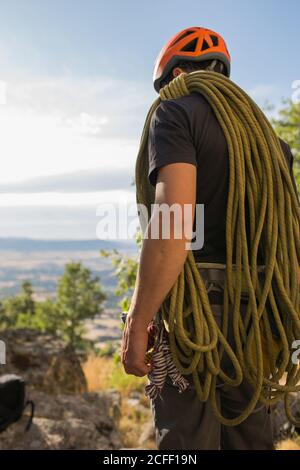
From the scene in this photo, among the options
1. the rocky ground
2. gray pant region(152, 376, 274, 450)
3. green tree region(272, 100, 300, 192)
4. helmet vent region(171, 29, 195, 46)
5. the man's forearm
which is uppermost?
green tree region(272, 100, 300, 192)

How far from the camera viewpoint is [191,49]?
231 cm

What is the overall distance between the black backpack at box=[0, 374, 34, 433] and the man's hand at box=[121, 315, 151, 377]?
2.91m

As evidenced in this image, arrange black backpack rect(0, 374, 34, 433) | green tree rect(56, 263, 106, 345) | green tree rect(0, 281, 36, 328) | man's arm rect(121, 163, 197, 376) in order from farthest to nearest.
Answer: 1. green tree rect(56, 263, 106, 345)
2. green tree rect(0, 281, 36, 328)
3. black backpack rect(0, 374, 34, 433)
4. man's arm rect(121, 163, 197, 376)

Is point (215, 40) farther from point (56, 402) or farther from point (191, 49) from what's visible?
point (56, 402)

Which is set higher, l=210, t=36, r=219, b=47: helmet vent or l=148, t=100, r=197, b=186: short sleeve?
l=210, t=36, r=219, b=47: helmet vent

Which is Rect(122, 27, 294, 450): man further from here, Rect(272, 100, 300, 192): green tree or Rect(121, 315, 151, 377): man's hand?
Rect(272, 100, 300, 192): green tree

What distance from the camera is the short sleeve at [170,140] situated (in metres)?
1.93

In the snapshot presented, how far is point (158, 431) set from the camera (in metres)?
2.13

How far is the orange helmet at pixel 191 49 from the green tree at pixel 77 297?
1480 inches

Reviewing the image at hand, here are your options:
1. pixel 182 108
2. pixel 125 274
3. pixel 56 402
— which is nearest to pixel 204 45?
pixel 182 108

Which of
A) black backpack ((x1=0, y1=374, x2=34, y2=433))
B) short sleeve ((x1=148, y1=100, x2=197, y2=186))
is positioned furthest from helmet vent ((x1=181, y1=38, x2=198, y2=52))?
black backpack ((x1=0, y1=374, x2=34, y2=433))

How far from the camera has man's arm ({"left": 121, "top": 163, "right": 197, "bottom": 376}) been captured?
6.25 feet

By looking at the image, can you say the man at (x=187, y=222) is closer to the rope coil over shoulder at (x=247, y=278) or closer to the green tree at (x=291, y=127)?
the rope coil over shoulder at (x=247, y=278)

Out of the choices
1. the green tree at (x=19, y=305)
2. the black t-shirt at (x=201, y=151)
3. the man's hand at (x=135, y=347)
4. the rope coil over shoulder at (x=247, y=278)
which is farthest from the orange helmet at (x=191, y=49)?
the green tree at (x=19, y=305)
